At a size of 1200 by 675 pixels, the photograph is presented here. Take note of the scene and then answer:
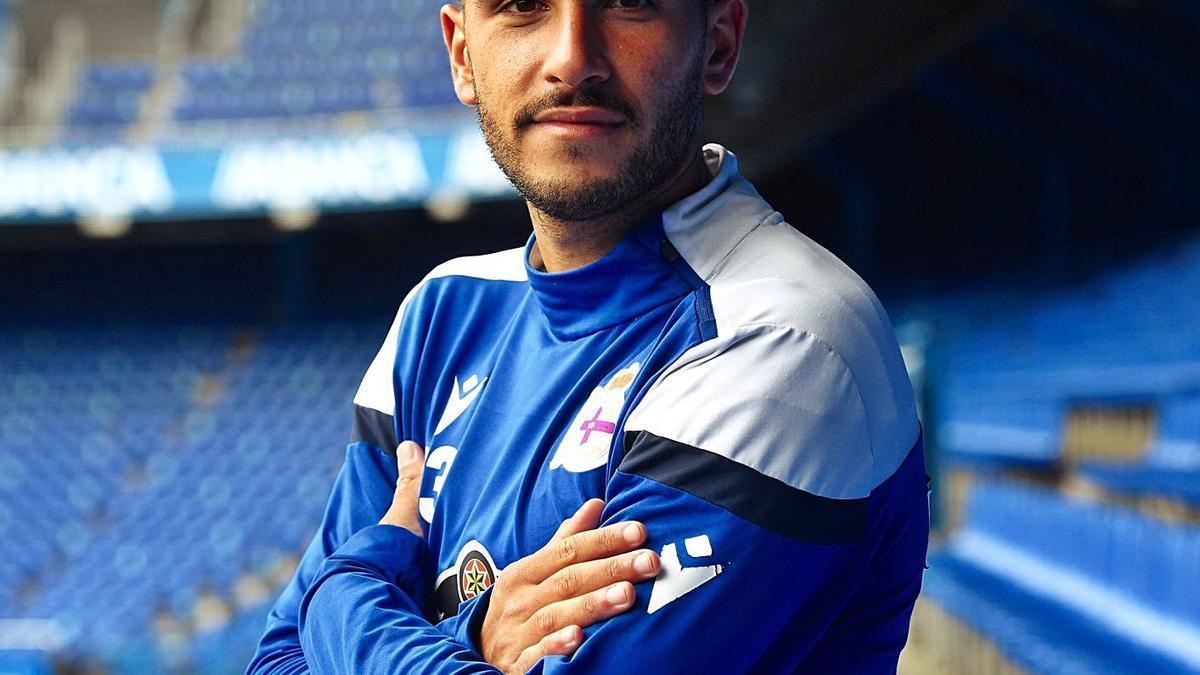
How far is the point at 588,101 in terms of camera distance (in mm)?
1110

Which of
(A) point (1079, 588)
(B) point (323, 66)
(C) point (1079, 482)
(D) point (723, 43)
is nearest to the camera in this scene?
(D) point (723, 43)

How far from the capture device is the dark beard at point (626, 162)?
1.13 metres

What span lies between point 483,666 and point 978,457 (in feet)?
22.3

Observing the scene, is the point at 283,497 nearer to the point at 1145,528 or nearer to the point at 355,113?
the point at 355,113

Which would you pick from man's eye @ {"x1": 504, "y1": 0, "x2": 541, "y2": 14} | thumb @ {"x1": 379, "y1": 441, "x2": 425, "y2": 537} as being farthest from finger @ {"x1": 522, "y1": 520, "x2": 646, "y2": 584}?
man's eye @ {"x1": 504, "y1": 0, "x2": 541, "y2": 14}

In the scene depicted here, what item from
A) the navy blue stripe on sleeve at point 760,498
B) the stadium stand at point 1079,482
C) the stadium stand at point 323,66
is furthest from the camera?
the stadium stand at point 323,66

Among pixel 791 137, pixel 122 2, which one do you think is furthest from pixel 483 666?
pixel 122 2

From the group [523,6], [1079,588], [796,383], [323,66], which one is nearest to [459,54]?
[523,6]

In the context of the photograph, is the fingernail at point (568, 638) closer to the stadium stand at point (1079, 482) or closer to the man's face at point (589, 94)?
the man's face at point (589, 94)

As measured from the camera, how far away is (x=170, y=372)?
11891 millimetres

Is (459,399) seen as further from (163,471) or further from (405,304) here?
(163,471)

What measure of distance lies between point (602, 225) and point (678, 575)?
0.37 metres

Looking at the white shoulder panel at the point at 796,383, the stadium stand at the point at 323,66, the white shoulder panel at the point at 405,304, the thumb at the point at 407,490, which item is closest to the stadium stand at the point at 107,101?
the stadium stand at the point at 323,66

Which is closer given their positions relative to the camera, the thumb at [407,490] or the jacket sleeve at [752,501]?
the jacket sleeve at [752,501]
